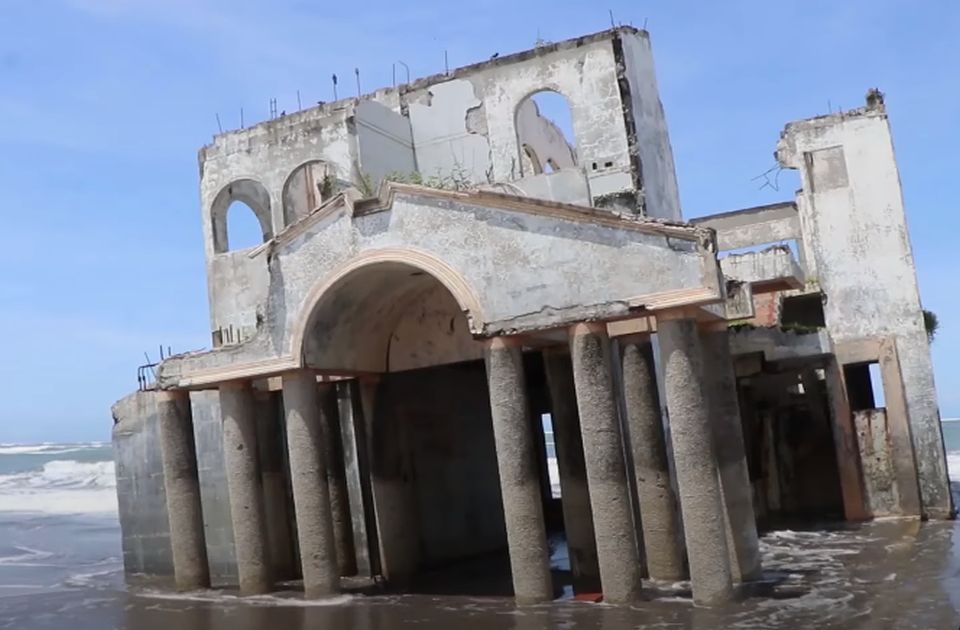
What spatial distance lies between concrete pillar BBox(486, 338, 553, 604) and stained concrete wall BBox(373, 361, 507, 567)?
189 inches

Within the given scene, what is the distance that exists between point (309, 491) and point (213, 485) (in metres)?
5.14

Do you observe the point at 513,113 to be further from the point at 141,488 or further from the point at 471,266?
the point at 141,488

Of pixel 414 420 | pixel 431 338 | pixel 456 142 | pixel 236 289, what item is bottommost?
pixel 414 420

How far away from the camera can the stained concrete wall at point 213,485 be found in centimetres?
1948

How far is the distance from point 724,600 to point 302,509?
243 inches

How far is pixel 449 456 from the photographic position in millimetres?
20531

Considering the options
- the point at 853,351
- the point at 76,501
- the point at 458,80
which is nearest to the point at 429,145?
the point at 458,80

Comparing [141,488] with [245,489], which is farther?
[141,488]

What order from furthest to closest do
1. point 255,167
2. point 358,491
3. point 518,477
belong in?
1. point 255,167
2. point 358,491
3. point 518,477

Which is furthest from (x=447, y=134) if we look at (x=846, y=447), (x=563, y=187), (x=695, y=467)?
(x=695, y=467)

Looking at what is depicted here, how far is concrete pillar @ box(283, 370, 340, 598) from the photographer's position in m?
15.3

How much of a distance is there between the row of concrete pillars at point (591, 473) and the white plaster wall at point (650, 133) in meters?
4.41

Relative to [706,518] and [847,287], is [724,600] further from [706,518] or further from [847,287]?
[847,287]

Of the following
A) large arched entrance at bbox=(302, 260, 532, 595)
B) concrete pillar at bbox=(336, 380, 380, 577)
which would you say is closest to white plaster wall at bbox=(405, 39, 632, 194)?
large arched entrance at bbox=(302, 260, 532, 595)
